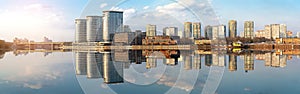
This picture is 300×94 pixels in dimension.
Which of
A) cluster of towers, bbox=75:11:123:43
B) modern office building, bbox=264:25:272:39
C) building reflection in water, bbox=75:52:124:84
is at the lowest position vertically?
building reflection in water, bbox=75:52:124:84

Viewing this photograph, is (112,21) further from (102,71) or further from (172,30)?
(172,30)

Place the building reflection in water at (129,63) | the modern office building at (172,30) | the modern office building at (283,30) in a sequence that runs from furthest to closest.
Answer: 1. the modern office building at (283,30)
2. the building reflection in water at (129,63)
3. the modern office building at (172,30)

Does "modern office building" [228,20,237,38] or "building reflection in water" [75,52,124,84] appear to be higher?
"modern office building" [228,20,237,38]

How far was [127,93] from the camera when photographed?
4.54 metres

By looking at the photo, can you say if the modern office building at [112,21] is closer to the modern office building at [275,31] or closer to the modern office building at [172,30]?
the modern office building at [172,30]

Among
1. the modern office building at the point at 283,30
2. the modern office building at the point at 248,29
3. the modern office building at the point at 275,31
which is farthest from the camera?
the modern office building at the point at 283,30

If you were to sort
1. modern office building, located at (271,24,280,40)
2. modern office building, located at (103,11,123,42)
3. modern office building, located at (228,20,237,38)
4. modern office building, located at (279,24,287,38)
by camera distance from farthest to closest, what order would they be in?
modern office building, located at (279,24,287,38) < modern office building, located at (271,24,280,40) < modern office building, located at (228,20,237,38) < modern office building, located at (103,11,123,42)

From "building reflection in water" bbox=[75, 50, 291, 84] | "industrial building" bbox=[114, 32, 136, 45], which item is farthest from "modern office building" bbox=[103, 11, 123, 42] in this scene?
"building reflection in water" bbox=[75, 50, 291, 84]

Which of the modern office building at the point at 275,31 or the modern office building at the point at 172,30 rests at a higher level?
the modern office building at the point at 275,31

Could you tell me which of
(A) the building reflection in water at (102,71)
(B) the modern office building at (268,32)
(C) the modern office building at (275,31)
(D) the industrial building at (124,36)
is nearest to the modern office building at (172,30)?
(A) the building reflection in water at (102,71)

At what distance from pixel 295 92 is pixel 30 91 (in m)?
3.90

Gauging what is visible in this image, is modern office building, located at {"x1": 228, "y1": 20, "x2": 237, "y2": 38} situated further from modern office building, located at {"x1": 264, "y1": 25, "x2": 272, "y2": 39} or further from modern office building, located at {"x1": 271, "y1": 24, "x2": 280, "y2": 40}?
modern office building, located at {"x1": 264, "y1": 25, "x2": 272, "y2": 39}

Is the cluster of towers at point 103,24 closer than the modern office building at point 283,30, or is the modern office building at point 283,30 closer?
the cluster of towers at point 103,24

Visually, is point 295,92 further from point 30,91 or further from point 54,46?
point 54,46
